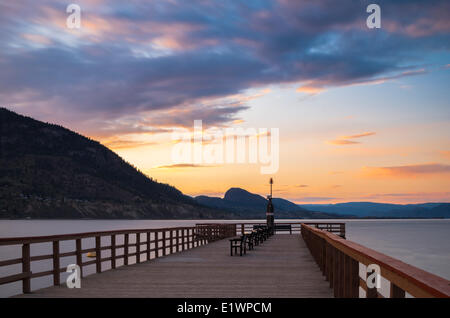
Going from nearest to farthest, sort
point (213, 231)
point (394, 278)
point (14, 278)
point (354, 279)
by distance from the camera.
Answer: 1. point (394, 278)
2. point (354, 279)
3. point (14, 278)
4. point (213, 231)

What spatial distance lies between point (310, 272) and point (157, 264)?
16.5ft

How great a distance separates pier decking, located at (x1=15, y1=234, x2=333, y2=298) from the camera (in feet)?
33.0

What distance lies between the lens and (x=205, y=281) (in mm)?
12047

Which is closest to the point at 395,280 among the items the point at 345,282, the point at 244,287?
the point at 345,282

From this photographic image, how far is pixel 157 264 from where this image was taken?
16.5 metres

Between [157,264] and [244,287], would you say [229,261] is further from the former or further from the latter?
[244,287]

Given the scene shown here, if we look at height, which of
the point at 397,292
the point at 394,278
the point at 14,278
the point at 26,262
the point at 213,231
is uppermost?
the point at 394,278

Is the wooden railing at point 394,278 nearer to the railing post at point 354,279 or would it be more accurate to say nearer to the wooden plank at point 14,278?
the railing post at point 354,279

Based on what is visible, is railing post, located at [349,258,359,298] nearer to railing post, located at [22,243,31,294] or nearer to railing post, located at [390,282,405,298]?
railing post, located at [390,282,405,298]

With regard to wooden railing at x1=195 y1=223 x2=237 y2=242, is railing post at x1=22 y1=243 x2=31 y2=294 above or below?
above


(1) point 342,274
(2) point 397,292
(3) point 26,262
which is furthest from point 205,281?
(2) point 397,292

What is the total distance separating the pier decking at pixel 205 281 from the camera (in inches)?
396

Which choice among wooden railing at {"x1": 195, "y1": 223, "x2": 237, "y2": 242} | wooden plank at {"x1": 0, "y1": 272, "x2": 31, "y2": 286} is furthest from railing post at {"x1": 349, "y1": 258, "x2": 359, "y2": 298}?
wooden railing at {"x1": 195, "y1": 223, "x2": 237, "y2": 242}

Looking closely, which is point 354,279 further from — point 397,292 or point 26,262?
point 26,262
